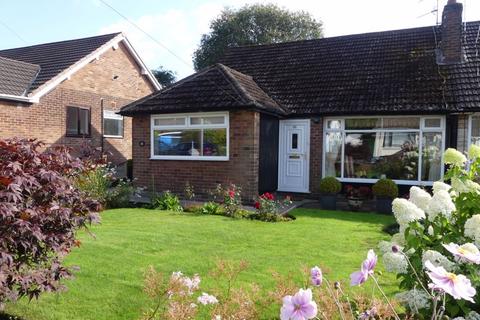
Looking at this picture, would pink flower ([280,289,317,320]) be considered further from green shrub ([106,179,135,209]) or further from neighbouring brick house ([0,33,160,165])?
neighbouring brick house ([0,33,160,165])

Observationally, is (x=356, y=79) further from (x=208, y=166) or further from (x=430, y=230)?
(x=430, y=230)

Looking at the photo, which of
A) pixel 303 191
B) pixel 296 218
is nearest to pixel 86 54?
pixel 303 191

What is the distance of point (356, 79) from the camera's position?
13.1 m

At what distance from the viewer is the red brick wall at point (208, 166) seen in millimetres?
10781

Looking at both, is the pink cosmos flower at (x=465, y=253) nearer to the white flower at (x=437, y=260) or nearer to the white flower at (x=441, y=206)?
the white flower at (x=437, y=260)

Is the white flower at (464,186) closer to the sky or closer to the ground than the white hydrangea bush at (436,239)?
closer to the sky

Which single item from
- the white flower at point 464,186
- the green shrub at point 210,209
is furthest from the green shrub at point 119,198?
the white flower at point 464,186

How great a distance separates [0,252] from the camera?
309 cm

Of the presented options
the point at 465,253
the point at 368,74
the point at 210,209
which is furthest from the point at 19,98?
the point at 465,253

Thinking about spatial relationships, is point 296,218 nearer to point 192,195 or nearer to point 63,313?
point 192,195

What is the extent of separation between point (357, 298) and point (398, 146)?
10.3 metres

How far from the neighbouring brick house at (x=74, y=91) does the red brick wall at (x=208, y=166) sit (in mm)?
3218

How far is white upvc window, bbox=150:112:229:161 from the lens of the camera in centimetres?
1131

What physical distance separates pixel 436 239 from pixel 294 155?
9953mm
